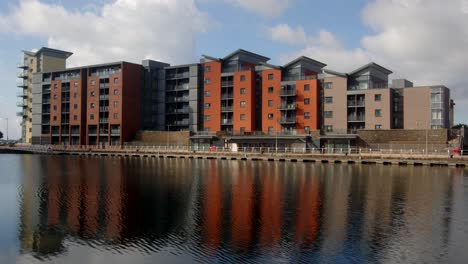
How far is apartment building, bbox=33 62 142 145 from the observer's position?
395 ft

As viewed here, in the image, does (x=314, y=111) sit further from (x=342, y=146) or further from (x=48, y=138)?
(x=48, y=138)

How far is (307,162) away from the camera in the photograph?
276 ft

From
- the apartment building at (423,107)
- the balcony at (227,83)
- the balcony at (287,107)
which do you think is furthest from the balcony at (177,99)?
the apartment building at (423,107)

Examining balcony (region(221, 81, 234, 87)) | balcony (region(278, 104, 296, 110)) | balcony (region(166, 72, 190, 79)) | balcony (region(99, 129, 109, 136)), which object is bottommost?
balcony (region(99, 129, 109, 136))

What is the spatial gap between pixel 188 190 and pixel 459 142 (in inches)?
2257

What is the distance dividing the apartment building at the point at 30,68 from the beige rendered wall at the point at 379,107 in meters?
103

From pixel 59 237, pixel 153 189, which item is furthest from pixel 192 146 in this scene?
pixel 59 237

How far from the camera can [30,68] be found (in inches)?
5871

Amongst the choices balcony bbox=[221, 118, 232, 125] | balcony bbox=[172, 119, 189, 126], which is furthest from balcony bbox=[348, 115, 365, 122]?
balcony bbox=[172, 119, 189, 126]

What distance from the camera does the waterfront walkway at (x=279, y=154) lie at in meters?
73.4

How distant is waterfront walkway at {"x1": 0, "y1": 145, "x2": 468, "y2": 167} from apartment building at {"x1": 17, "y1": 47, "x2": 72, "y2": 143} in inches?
984

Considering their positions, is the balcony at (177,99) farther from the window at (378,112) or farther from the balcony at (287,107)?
the window at (378,112)

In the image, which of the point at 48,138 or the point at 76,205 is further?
the point at 48,138

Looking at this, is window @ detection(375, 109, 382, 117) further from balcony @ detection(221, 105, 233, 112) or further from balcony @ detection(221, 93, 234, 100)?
balcony @ detection(221, 93, 234, 100)
